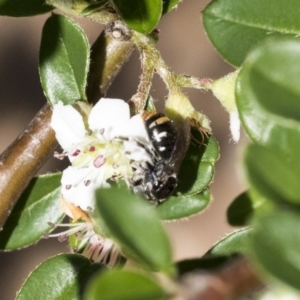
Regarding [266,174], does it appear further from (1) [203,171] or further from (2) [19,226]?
(2) [19,226]

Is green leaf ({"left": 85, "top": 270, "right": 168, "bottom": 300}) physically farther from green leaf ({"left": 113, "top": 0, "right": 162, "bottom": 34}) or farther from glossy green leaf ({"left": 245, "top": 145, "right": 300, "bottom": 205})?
green leaf ({"left": 113, "top": 0, "right": 162, "bottom": 34})

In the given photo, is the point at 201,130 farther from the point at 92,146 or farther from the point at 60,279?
the point at 60,279

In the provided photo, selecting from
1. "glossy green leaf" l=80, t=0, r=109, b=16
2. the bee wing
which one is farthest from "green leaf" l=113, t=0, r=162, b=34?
the bee wing

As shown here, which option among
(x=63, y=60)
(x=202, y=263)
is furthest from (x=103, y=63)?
(x=202, y=263)

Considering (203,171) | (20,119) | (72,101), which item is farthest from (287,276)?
(20,119)

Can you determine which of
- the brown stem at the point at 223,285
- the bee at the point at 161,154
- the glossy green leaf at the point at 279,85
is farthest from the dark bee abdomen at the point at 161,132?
the brown stem at the point at 223,285

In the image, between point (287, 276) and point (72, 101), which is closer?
point (287, 276)
